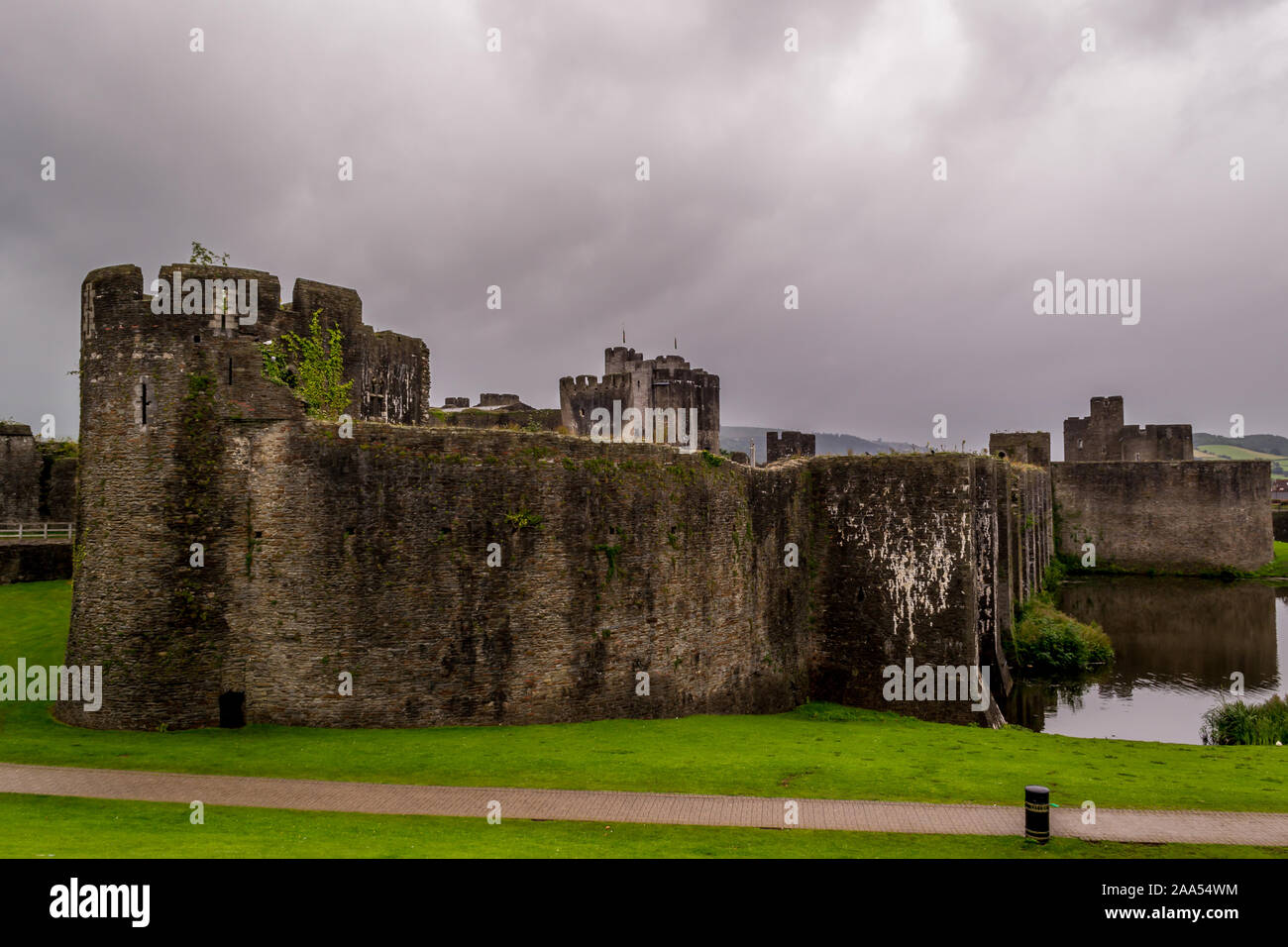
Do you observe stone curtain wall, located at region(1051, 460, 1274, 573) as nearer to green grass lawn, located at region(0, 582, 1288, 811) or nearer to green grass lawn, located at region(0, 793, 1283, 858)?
green grass lawn, located at region(0, 582, 1288, 811)

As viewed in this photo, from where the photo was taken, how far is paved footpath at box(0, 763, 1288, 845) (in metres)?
13.8

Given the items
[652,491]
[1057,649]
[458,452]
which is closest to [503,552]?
[458,452]

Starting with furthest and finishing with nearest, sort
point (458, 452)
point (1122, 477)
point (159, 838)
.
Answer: point (1122, 477) < point (458, 452) < point (159, 838)

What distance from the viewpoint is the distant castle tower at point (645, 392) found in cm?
5588

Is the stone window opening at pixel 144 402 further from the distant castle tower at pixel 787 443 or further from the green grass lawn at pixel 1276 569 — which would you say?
the green grass lawn at pixel 1276 569

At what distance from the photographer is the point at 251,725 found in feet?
59.8

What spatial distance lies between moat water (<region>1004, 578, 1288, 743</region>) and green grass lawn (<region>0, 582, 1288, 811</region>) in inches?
301

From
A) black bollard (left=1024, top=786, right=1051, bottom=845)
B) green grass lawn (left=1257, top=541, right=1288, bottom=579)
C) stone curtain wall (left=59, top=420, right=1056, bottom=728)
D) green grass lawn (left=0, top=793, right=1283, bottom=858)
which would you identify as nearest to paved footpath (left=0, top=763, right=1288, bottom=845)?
Answer: green grass lawn (left=0, top=793, right=1283, bottom=858)

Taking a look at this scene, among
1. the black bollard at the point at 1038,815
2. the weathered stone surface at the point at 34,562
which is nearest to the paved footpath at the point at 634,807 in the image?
the black bollard at the point at 1038,815

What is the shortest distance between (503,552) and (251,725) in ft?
20.0

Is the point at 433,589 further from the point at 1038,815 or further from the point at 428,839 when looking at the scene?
Result: the point at 1038,815

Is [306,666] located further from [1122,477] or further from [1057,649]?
[1122,477]

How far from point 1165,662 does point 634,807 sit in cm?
3141

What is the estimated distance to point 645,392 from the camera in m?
56.3
